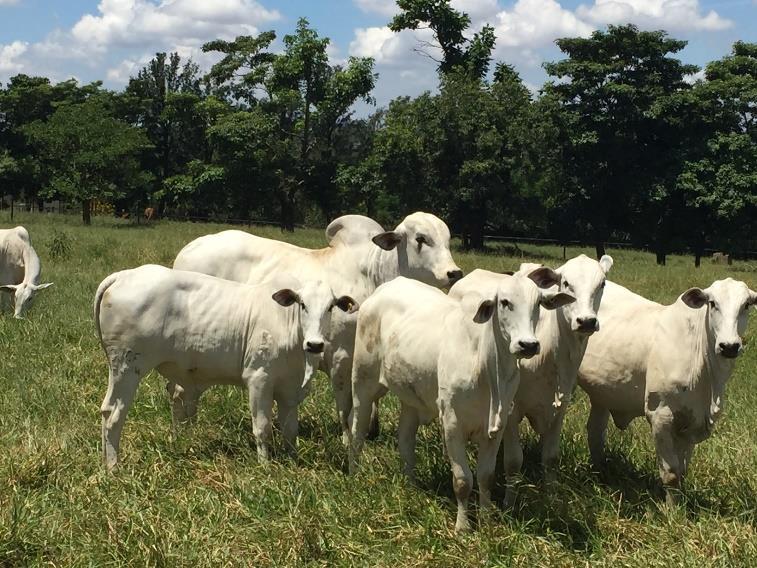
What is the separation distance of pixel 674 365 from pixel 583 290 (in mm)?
913

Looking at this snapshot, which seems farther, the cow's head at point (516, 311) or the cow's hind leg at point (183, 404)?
the cow's hind leg at point (183, 404)

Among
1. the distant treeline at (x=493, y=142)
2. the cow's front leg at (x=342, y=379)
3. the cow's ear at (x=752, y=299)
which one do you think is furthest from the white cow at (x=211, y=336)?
the distant treeline at (x=493, y=142)

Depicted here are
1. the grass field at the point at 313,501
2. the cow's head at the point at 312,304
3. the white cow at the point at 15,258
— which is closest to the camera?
the grass field at the point at 313,501

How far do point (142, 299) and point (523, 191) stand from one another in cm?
3043

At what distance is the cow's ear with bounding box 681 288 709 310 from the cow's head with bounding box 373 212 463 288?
2.32 metres

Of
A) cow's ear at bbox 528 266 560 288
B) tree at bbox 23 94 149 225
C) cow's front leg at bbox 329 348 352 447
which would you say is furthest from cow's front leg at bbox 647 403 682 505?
tree at bbox 23 94 149 225

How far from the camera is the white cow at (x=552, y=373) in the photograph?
5.81 meters

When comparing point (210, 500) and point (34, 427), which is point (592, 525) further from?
point (34, 427)

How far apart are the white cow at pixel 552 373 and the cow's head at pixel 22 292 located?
873cm

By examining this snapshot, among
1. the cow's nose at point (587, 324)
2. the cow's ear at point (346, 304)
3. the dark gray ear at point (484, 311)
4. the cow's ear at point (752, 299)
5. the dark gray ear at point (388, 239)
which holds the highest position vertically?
the dark gray ear at point (388, 239)

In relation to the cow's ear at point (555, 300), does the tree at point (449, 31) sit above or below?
above

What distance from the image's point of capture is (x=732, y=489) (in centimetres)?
606

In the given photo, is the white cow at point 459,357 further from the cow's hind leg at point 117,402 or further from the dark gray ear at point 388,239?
the cow's hind leg at point 117,402

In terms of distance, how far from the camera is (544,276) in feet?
18.5
